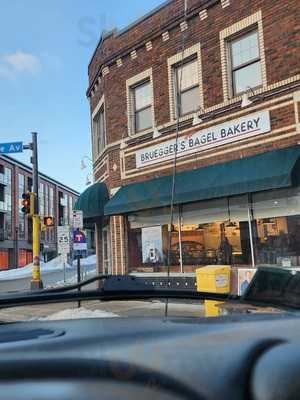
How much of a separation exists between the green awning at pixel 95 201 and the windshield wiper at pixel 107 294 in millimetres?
14063

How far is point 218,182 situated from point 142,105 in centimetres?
434

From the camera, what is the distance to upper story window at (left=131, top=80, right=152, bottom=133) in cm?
1509

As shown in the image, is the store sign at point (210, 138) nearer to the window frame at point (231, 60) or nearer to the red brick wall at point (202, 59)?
the red brick wall at point (202, 59)

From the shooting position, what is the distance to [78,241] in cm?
1623

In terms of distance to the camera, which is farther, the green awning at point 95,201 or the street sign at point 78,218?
the green awning at point 95,201

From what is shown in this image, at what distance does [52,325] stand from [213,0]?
41.9ft

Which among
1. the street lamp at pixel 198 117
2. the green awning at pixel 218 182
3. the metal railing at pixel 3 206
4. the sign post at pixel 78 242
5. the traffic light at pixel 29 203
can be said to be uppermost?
the metal railing at pixel 3 206

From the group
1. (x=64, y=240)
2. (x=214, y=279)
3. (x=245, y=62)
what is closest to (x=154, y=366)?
(x=214, y=279)

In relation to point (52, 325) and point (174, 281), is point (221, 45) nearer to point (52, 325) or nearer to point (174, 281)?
point (174, 281)

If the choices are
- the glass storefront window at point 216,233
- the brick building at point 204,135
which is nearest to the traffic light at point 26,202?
the brick building at point 204,135

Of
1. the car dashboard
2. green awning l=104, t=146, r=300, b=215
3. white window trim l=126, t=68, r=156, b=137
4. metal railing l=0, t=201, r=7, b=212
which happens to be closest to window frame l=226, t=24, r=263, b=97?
green awning l=104, t=146, r=300, b=215

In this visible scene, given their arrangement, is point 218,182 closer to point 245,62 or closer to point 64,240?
point 245,62

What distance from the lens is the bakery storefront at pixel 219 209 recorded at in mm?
11328

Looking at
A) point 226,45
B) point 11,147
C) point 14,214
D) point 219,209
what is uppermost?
point 14,214
